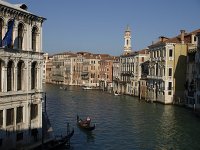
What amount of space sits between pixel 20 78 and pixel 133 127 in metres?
10.1

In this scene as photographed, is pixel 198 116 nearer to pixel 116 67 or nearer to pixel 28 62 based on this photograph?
pixel 28 62

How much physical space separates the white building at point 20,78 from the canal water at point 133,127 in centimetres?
313

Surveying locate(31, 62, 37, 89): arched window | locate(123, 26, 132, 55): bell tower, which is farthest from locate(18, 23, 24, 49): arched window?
locate(123, 26, 132, 55): bell tower

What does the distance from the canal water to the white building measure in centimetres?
313

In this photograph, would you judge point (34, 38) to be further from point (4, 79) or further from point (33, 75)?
point (4, 79)

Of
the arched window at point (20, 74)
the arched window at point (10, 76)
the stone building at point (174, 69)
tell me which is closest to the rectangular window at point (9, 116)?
the arched window at point (10, 76)

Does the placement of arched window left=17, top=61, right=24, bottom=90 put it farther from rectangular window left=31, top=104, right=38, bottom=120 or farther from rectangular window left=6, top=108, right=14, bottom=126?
rectangular window left=31, top=104, right=38, bottom=120

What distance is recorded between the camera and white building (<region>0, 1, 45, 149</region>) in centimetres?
1362

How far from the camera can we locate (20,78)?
14.6 m

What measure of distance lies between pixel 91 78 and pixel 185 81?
3650 cm

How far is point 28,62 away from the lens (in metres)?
14.9

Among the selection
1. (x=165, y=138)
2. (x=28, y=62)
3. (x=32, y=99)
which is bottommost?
(x=165, y=138)

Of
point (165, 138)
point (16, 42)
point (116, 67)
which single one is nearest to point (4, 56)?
point (16, 42)

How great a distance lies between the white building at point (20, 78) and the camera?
13.6 meters
